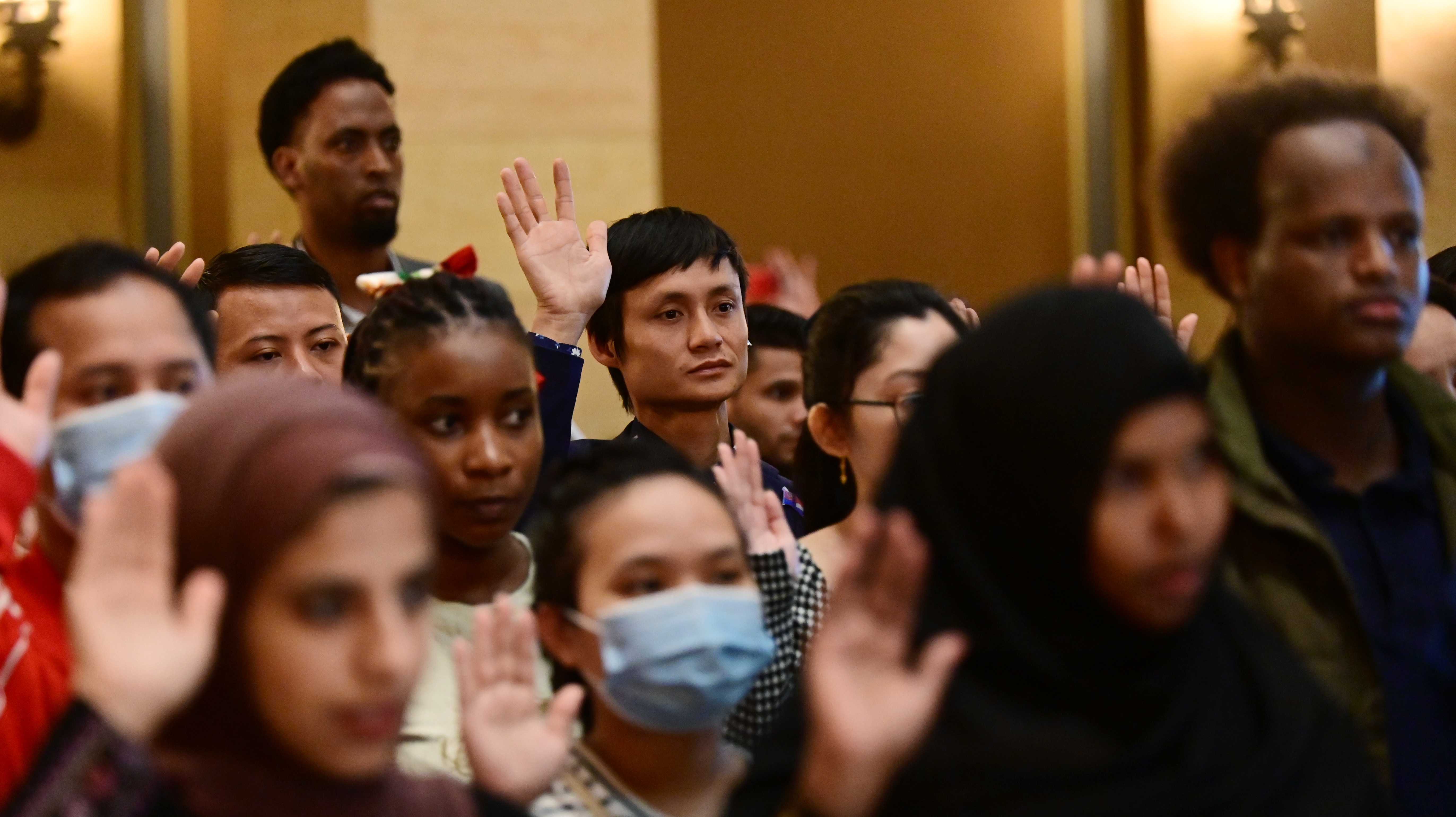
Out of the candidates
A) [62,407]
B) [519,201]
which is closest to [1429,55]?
[519,201]

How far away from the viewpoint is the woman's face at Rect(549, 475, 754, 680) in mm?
2348

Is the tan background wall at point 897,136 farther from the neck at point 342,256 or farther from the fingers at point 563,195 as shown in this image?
the fingers at point 563,195

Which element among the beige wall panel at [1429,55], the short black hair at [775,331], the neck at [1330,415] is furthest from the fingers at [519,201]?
the beige wall panel at [1429,55]

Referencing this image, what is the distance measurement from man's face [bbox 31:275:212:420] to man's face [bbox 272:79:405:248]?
247cm

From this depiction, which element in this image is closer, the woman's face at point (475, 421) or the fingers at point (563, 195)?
the woman's face at point (475, 421)

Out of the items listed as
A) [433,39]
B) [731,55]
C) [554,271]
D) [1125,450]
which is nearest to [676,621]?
[1125,450]

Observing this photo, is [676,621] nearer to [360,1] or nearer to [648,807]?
[648,807]

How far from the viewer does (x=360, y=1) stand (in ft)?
20.1

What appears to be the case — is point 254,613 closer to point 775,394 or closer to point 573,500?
point 573,500

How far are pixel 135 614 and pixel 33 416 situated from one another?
552mm

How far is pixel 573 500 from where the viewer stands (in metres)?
2.47

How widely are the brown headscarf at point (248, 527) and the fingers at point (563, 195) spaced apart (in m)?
2.07

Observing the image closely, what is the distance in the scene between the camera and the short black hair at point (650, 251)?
12.8 feet

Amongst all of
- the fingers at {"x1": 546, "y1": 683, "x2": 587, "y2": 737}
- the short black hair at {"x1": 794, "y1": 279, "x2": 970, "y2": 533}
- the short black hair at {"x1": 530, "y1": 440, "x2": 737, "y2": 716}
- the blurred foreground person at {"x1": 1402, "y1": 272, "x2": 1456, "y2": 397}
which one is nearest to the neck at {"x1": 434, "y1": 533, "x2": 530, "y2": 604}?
the short black hair at {"x1": 530, "y1": 440, "x2": 737, "y2": 716}
